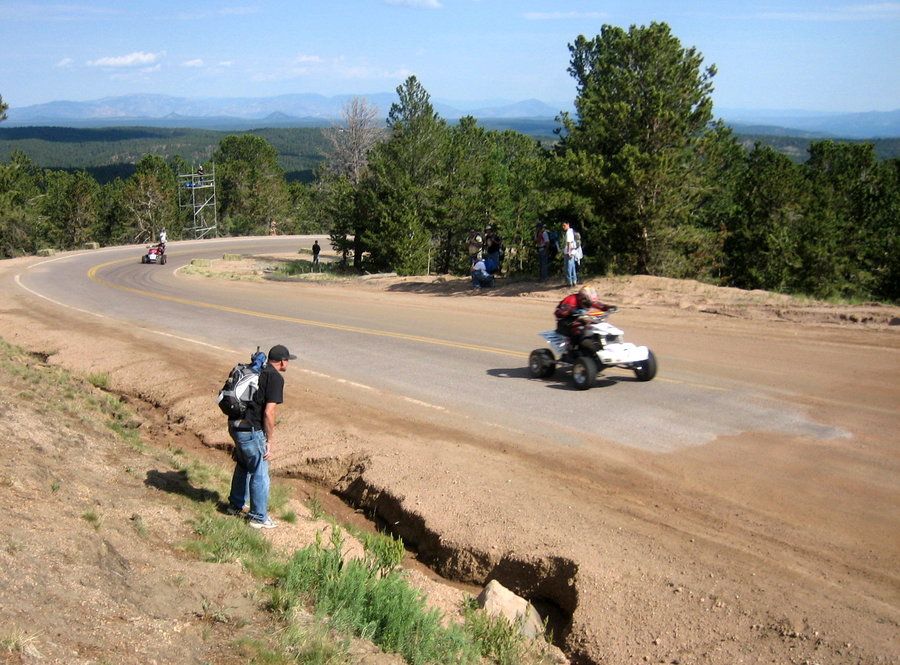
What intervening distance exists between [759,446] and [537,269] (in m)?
20.4

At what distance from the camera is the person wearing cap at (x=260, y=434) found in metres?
8.21

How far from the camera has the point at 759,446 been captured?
1053 centimetres

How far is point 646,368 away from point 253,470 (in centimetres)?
767

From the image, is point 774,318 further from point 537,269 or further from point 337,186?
point 337,186

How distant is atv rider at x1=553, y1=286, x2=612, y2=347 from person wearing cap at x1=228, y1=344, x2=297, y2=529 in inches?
257

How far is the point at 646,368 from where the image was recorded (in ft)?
45.4

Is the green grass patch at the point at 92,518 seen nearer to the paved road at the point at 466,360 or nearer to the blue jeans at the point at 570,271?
the paved road at the point at 466,360

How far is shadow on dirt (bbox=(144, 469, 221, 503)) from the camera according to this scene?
30.8 ft

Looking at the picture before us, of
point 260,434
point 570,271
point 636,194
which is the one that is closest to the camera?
point 260,434

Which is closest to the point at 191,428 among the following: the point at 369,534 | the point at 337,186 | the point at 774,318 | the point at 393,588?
the point at 369,534

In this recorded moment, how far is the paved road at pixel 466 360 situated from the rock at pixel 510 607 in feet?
12.1

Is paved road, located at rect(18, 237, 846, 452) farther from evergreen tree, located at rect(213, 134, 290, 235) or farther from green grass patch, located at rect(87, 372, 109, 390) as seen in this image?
evergreen tree, located at rect(213, 134, 290, 235)

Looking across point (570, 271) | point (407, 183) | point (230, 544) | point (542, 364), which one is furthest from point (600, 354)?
point (407, 183)

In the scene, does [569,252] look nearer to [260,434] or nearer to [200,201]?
[260,434]
